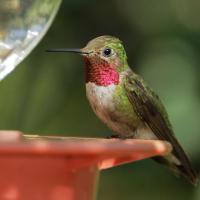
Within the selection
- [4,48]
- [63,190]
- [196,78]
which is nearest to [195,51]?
[196,78]

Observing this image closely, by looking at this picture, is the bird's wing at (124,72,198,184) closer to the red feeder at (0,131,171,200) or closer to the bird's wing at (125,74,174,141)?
the bird's wing at (125,74,174,141)

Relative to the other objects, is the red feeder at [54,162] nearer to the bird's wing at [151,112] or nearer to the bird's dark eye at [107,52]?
the bird's wing at [151,112]

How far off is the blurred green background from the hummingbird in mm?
603

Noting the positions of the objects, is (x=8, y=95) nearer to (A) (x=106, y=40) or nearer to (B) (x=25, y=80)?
(B) (x=25, y=80)

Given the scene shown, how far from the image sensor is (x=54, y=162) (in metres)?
2.37

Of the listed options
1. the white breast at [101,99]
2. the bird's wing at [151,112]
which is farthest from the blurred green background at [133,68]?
the white breast at [101,99]

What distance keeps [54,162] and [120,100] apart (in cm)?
179

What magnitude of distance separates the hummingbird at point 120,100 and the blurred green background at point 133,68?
0.60 meters

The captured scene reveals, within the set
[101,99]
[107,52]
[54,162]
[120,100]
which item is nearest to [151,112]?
[120,100]

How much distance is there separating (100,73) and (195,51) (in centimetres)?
90

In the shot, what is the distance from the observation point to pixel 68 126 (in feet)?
18.0

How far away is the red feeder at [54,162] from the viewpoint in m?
2.14

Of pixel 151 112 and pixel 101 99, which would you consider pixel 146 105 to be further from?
pixel 101 99

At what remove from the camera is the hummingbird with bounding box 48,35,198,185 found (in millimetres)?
4070
